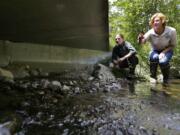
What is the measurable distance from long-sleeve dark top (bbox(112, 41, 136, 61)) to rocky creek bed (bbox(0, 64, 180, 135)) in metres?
1.31

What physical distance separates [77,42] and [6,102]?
4.57 meters

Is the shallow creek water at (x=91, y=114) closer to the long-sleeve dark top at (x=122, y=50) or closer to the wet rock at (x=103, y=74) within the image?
the wet rock at (x=103, y=74)

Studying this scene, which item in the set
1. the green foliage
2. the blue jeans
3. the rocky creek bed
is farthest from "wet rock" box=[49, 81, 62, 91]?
the green foliage

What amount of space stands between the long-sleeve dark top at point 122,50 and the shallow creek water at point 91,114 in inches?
95.8

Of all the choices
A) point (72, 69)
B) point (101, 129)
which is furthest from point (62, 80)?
point (101, 129)

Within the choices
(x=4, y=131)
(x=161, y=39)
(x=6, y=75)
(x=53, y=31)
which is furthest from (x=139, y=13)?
(x=4, y=131)

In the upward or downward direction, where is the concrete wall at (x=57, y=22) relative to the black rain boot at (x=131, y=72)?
upward

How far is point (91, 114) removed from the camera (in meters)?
4.08

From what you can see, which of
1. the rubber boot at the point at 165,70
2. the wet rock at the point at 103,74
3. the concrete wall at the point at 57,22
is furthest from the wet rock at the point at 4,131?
the rubber boot at the point at 165,70

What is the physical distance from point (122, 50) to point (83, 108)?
3.91m

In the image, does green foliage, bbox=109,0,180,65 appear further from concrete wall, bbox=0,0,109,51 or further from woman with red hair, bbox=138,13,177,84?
woman with red hair, bbox=138,13,177,84

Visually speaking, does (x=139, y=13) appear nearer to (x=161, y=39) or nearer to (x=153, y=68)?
(x=153, y=68)

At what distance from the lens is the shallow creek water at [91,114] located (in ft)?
11.1

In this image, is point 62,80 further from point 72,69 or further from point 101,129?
point 101,129
